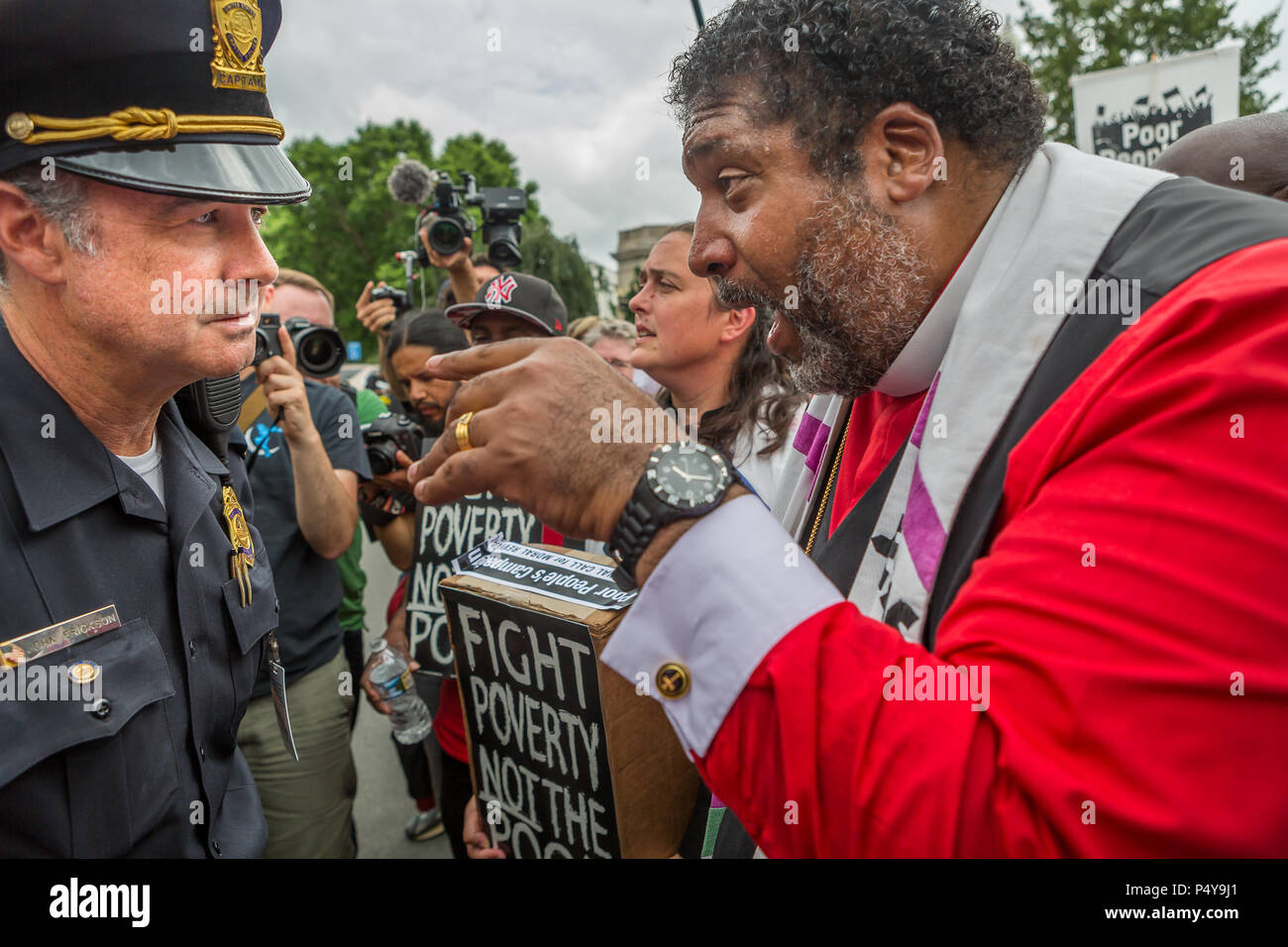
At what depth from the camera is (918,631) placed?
113 cm

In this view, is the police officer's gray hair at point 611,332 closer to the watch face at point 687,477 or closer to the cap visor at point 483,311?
the cap visor at point 483,311

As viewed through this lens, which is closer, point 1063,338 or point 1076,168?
point 1063,338

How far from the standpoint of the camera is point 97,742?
4.46 feet

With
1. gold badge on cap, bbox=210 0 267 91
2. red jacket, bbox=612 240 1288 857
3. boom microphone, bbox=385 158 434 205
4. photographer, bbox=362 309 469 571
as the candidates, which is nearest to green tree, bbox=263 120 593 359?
boom microphone, bbox=385 158 434 205

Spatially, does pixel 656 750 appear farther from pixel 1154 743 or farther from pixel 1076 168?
pixel 1076 168

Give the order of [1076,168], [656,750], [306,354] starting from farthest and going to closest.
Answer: [306,354]
[656,750]
[1076,168]

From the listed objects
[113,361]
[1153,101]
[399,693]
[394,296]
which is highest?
[1153,101]

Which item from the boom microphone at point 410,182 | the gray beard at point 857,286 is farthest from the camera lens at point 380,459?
the boom microphone at point 410,182

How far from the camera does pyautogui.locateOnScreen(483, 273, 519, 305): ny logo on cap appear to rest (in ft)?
12.2

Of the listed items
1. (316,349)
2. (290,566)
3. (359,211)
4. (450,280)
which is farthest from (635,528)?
(359,211)

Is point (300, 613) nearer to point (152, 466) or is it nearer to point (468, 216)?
point (152, 466)

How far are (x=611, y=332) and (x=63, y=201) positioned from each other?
4.47 meters
